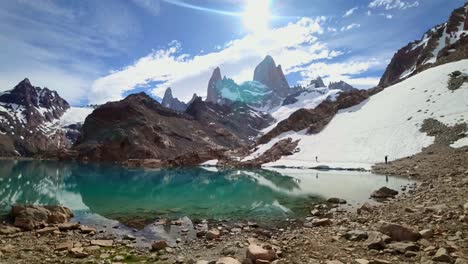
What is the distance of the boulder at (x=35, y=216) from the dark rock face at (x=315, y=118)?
91.7 meters

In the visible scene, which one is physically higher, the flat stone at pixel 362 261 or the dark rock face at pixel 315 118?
the dark rock face at pixel 315 118

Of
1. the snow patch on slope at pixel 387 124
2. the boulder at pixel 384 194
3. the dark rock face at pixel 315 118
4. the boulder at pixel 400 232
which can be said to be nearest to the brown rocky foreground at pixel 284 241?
the boulder at pixel 400 232

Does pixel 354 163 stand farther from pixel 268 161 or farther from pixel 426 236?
pixel 426 236

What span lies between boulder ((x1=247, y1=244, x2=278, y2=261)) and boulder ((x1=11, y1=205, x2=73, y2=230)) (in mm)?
16707

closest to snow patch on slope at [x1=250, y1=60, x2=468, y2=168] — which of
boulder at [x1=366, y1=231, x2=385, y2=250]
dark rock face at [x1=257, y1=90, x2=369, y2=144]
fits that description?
dark rock face at [x1=257, y1=90, x2=369, y2=144]

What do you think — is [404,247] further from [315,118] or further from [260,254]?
[315,118]

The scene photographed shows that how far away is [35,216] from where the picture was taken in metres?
23.9

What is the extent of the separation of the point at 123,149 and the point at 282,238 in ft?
535

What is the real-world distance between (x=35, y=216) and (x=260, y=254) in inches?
726

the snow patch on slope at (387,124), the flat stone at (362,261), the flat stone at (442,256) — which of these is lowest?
the flat stone at (362,261)

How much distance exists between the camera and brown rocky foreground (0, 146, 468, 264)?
12898 mm

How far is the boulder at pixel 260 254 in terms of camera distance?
13.5 meters

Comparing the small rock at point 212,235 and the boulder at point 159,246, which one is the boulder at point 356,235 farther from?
the boulder at point 159,246

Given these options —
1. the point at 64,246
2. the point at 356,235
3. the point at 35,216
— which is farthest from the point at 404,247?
the point at 35,216
